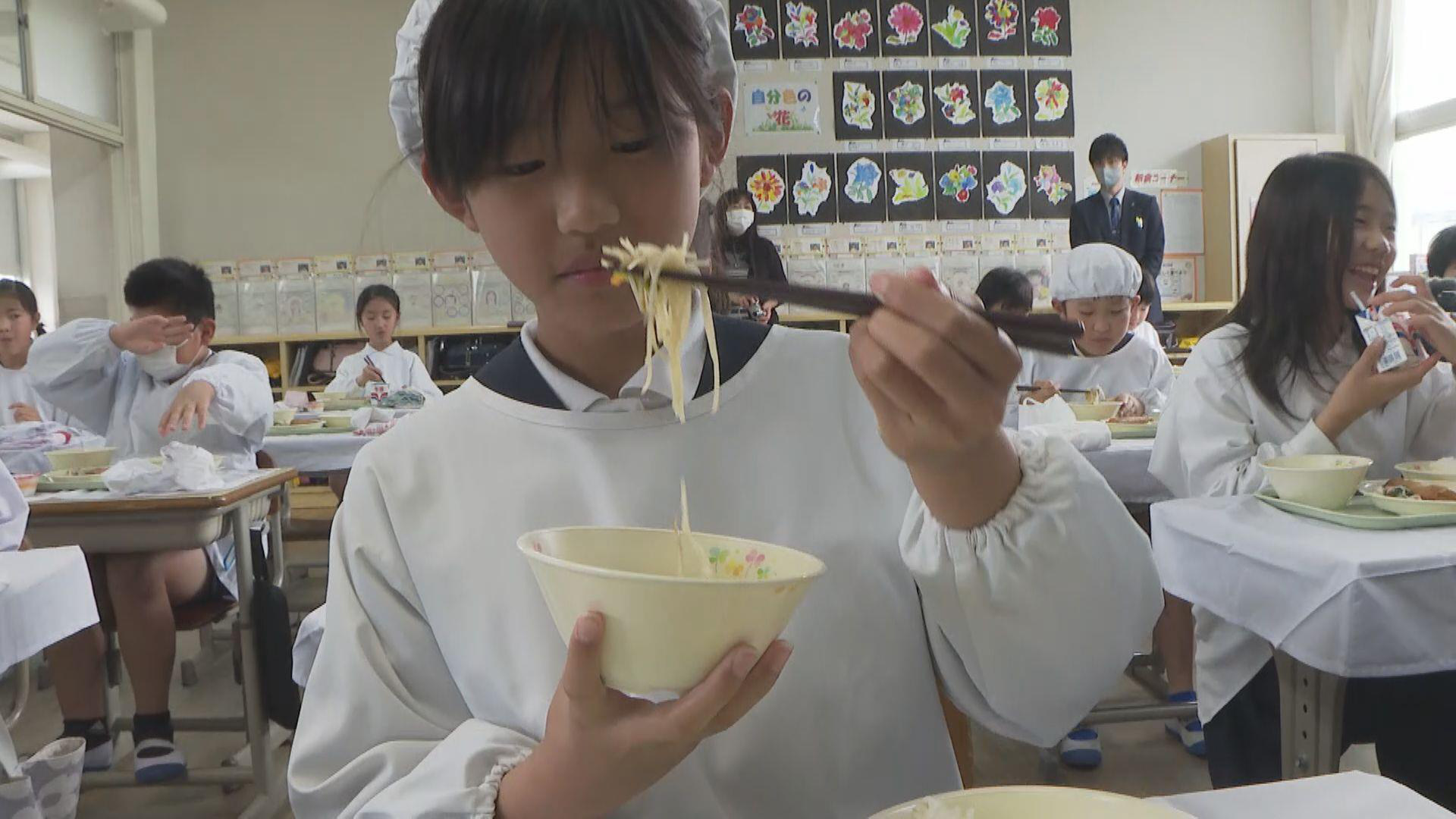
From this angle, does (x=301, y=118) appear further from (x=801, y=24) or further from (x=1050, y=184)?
(x=1050, y=184)

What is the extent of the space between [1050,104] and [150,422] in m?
5.61

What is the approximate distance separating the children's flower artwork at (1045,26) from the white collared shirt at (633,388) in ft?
20.7

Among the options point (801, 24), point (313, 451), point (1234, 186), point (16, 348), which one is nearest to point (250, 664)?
point (313, 451)

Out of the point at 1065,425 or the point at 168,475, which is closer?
the point at 168,475

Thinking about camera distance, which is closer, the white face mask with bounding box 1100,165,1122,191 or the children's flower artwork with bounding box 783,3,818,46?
the white face mask with bounding box 1100,165,1122,191

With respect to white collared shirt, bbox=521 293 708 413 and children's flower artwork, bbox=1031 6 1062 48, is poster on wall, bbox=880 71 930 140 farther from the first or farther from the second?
white collared shirt, bbox=521 293 708 413

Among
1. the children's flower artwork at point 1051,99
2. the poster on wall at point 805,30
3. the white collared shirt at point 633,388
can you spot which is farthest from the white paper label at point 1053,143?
the white collared shirt at point 633,388

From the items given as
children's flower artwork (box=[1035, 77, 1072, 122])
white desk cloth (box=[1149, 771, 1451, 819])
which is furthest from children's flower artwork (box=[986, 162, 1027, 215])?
white desk cloth (box=[1149, 771, 1451, 819])

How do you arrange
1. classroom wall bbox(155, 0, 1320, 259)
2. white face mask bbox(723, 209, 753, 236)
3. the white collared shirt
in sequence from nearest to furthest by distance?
the white collared shirt → white face mask bbox(723, 209, 753, 236) → classroom wall bbox(155, 0, 1320, 259)

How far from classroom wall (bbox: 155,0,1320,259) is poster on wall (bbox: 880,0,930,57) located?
1125 millimetres

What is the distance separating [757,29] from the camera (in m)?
6.28

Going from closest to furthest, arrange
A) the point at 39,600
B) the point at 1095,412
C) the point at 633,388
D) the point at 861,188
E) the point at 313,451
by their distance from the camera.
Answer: the point at 633,388 → the point at 39,600 → the point at 1095,412 → the point at 313,451 → the point at 861,188

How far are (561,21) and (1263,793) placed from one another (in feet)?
2.50

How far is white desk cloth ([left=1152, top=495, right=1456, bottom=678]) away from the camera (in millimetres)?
1251
